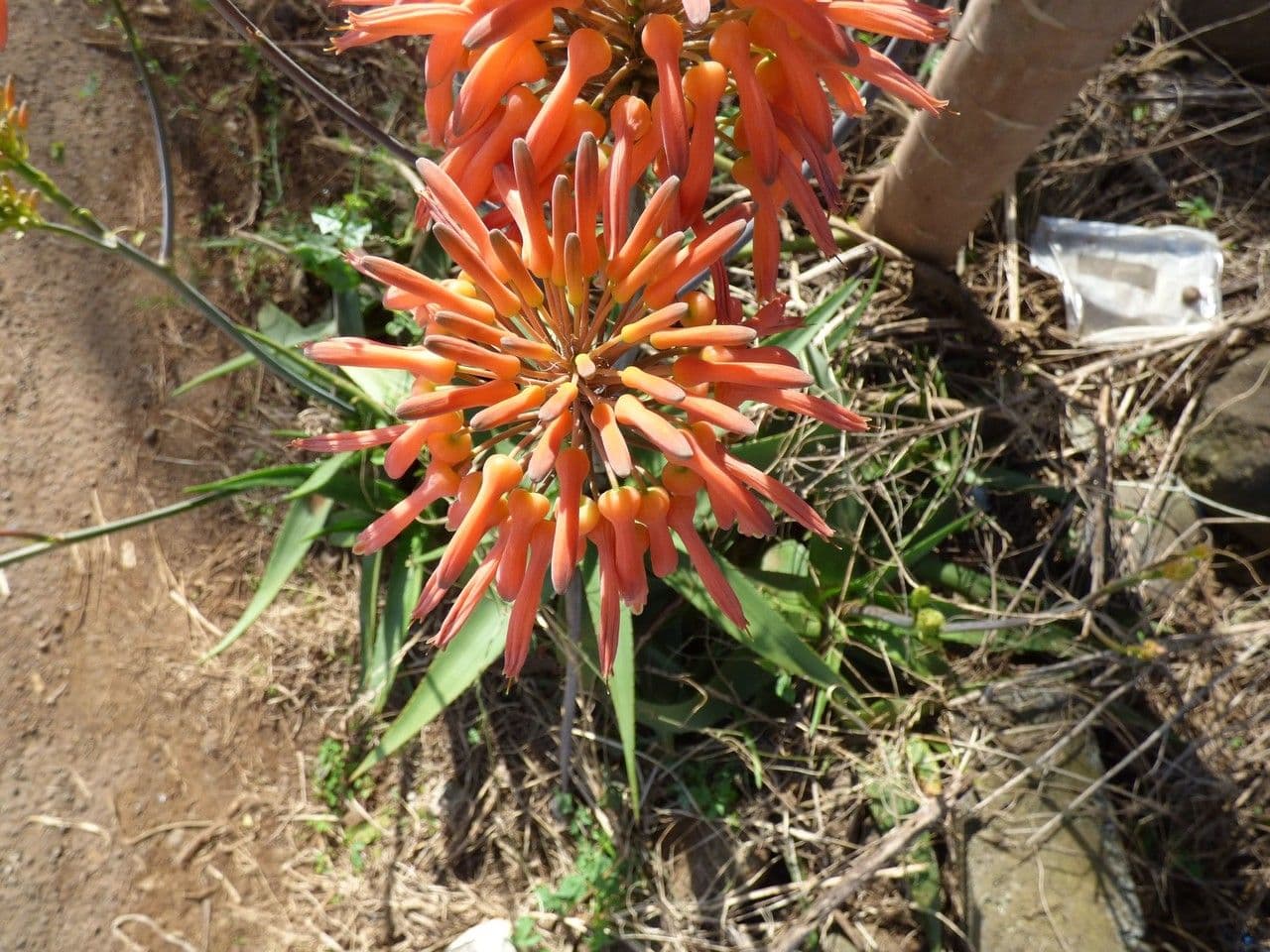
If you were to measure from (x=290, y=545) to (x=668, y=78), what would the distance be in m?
1.85

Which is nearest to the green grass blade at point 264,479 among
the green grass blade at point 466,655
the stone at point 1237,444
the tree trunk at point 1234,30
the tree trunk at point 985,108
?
the green grass blade at point 466,655

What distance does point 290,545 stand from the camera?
2459mm

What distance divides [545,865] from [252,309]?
2.33 meters

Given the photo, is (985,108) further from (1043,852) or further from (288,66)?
(1043,852)

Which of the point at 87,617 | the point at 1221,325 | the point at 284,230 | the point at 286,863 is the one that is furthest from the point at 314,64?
the point at 1221,325

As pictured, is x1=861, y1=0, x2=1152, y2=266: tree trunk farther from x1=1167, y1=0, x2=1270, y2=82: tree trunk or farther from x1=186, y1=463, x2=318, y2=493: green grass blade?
x1=186, y1=463, x2=318, y2=493: green grass blade

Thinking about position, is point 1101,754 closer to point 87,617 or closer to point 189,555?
point 189,555

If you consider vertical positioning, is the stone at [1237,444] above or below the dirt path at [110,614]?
above

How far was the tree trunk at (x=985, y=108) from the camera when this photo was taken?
1.72 metres

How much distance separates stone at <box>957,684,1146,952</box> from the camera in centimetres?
243

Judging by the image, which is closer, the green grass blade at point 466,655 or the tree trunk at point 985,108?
the tree trunk at point 985,108

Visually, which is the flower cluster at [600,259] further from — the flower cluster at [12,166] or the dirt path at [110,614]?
the dirt path at [110,614]

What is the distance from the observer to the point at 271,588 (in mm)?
2387

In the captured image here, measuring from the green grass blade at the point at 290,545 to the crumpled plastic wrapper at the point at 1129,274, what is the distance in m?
2.52
